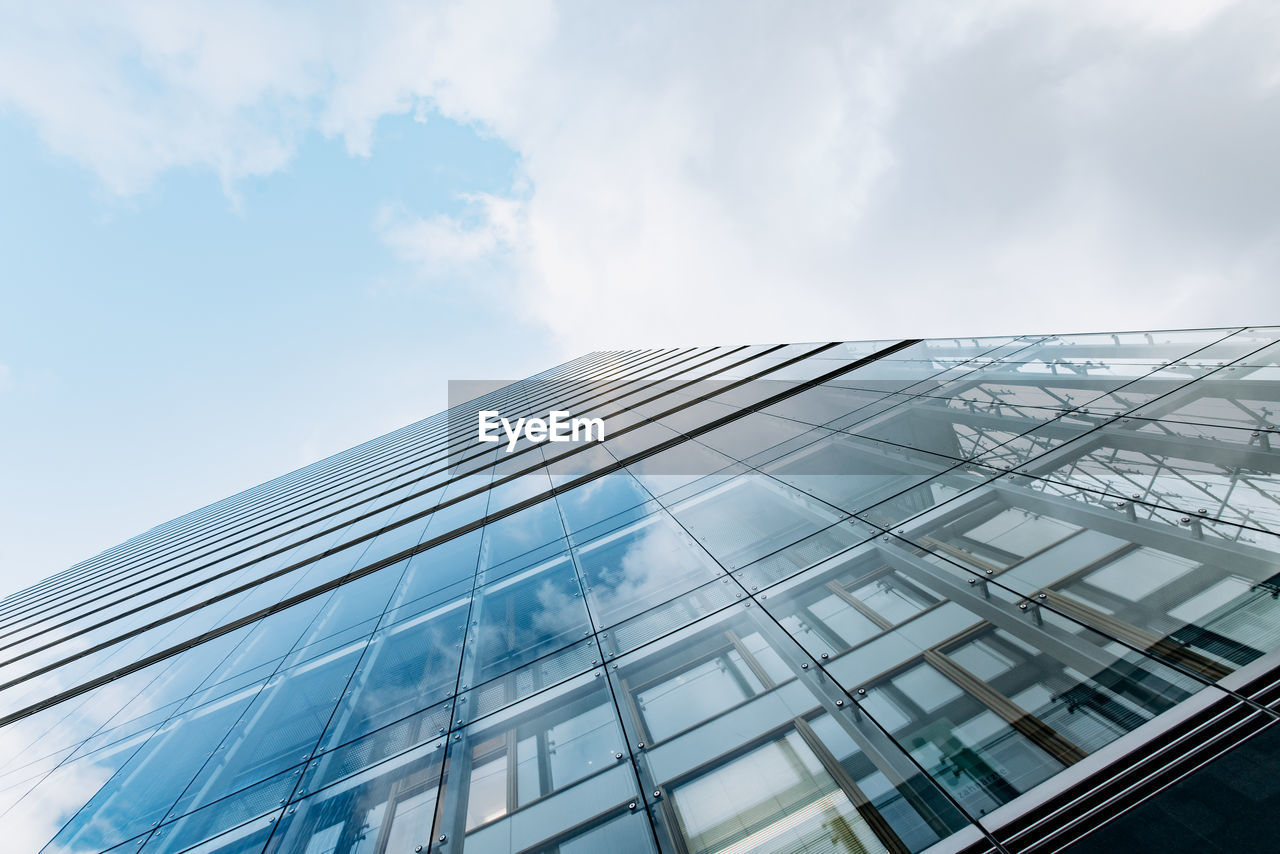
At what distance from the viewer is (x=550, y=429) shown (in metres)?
17.0

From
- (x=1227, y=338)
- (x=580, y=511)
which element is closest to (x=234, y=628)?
(x=580, y=511)

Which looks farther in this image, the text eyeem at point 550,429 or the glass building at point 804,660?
the text eyeem at point 550,429

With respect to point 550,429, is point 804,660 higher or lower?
lower

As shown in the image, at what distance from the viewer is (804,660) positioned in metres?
3.99

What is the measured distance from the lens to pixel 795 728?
141 inches

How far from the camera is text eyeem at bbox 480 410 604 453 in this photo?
1398cm

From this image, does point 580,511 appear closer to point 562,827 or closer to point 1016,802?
point 562,827

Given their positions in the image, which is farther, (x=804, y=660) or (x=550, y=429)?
(x=550, y=429)

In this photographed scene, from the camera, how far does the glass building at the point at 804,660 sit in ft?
9.50

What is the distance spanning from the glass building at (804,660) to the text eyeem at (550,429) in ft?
14.0

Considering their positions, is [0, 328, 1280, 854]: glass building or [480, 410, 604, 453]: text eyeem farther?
[480, 410, 604, 453]: text eyeem

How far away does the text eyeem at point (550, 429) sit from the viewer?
551 inches

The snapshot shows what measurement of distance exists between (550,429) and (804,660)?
1361 cm

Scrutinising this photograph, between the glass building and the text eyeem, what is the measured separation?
14.0ft
